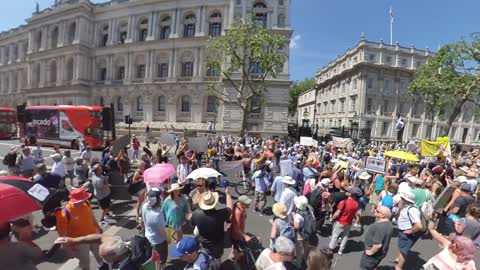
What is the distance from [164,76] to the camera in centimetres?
4119

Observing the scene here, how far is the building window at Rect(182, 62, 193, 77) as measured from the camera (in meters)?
39.9

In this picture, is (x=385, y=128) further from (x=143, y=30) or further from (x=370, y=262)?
(x=370, y=262)

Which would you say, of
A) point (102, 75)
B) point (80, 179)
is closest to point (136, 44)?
point (102, 75)

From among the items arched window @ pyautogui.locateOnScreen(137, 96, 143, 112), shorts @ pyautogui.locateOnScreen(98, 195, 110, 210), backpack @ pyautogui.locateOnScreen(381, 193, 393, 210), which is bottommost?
shorts @ pyautogui.locateOnScreen(98, 195, 110, 210)

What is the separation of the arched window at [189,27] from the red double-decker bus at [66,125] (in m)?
23.3

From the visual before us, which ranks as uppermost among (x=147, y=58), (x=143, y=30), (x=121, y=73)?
(x=143, y=30)

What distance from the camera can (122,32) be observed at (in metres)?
43.2

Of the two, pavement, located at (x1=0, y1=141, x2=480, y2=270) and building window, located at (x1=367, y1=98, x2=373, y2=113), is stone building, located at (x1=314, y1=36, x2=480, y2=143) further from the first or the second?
pavement, located at (x1=0, y1=141, x2=480, y2=270)

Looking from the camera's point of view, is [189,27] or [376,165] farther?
[189,27]

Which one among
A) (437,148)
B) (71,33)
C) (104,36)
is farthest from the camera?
(71,33)

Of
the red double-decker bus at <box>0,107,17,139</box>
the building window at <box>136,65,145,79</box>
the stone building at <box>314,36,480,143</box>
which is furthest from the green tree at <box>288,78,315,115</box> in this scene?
the red double-decker bus at <box>0,107,17,139</box>

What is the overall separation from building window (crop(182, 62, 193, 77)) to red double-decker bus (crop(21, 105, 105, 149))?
67.3 feet

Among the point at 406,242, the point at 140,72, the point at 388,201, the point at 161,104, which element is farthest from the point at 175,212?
the point at 140,72

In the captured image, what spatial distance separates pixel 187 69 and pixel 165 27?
24.8 ft
